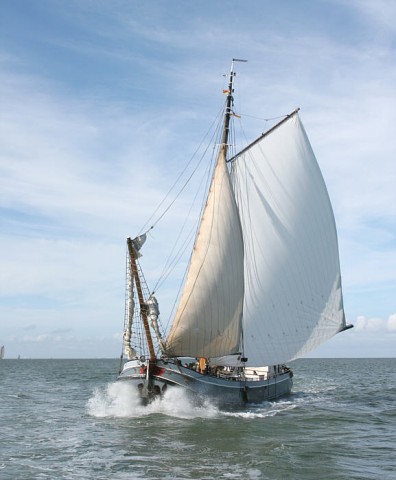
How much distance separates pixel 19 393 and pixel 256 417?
25803 mm

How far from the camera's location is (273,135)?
129 ft

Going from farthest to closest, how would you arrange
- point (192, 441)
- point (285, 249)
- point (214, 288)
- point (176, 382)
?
point (285, 249), point (214, 288), point (176, 382), point (192, 441)

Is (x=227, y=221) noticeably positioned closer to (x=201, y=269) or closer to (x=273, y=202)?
(x=201, y=269)

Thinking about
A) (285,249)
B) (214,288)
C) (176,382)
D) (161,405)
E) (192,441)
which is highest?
(285,249)

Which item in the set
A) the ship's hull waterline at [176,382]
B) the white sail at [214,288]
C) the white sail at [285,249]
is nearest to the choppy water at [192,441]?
the ship's hull waterline at [176,382]

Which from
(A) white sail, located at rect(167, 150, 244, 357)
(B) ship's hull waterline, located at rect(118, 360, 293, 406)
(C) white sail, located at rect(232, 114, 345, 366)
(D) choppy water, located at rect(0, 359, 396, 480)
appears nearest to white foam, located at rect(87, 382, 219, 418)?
(D) choppy water, located at rect(0, 359, 396, 480)

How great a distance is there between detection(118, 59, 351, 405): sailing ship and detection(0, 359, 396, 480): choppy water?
1694 millimetres

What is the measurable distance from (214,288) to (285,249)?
7440mm

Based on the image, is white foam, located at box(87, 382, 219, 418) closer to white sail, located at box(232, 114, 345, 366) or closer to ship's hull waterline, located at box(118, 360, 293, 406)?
ship's hull waterline, located at box(118, 360, 293, 406)

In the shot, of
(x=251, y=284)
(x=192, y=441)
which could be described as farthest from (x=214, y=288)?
(x=192, y=441)

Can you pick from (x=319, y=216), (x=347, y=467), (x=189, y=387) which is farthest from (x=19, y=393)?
(x=347, y=467)

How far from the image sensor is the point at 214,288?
3238 cm

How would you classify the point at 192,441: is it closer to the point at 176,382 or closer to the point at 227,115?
the point at 176,382

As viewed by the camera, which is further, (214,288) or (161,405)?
(214,288)
